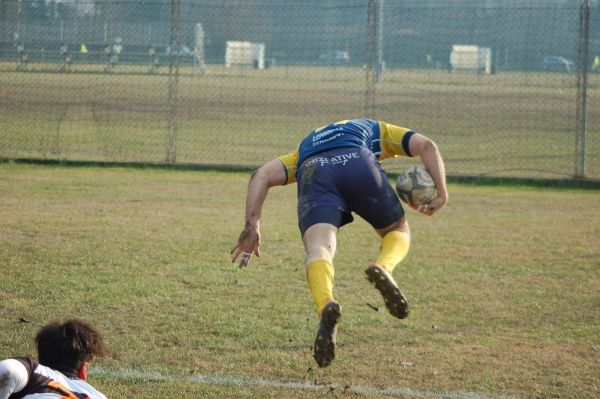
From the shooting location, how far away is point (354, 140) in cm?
639

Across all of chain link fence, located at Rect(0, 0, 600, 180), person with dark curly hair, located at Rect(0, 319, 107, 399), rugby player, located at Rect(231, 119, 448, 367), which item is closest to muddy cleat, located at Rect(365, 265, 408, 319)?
rugby player, located at Rect(231, 119, 448, 367)

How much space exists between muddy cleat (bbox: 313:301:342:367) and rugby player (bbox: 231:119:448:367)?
19 cm

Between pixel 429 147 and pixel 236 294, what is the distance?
2.53 m

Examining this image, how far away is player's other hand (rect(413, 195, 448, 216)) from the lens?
6367mm

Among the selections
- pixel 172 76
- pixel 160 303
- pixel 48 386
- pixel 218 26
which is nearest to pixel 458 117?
pixel 218 26

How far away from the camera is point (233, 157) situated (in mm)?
18562

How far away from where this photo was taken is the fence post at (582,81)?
16219 mm

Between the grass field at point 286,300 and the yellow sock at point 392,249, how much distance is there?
2.41 feet

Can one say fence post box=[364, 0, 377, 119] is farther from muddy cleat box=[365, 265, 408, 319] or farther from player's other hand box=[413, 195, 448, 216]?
muddy cleat box=[365, 265, 408, 319]

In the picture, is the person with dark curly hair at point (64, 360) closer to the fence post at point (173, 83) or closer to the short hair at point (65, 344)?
the short hair at point (65, 344)

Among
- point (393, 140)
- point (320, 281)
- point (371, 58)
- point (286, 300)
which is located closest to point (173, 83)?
point (371, 58)

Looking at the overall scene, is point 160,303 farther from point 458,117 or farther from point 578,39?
point 458,117

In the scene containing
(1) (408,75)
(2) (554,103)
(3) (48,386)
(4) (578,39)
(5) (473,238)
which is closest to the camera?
(3) (48,386)

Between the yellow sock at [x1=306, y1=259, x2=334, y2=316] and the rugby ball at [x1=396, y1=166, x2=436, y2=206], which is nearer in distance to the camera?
the yellow sock at [x1=306, y1=259, x2=334, y2=316]
